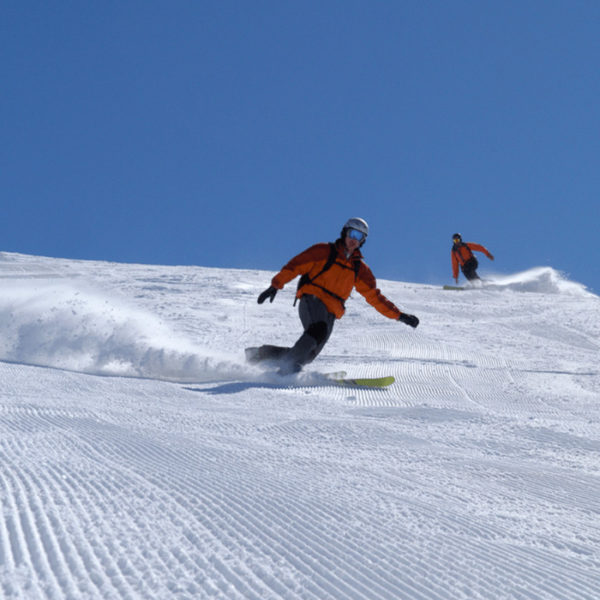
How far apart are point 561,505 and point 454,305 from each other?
10.6m

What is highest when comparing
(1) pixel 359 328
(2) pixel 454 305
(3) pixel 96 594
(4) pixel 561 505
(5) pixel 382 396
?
(2) pixel 454 305

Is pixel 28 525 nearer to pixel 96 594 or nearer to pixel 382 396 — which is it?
pixel 96 594

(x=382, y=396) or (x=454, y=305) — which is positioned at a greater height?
(x=454, y=305)

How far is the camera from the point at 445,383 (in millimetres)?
6000

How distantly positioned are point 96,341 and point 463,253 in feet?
40.5

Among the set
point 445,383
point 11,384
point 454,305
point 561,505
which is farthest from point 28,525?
point 454,305

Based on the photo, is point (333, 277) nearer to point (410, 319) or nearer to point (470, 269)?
point (410, 319)

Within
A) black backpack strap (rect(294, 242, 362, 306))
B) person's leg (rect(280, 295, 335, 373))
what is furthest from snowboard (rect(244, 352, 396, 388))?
black backpack strap (rect(294, 242, 362, 306))

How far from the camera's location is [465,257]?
17125mm

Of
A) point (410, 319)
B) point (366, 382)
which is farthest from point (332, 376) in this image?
point (410, 319)

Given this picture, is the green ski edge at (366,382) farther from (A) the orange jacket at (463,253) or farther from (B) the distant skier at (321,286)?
(A) the orange jacket at (463,253)

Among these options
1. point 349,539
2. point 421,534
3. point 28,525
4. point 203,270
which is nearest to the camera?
point 28,525

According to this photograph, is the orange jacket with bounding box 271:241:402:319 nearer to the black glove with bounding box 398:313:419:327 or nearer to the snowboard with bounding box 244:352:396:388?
the black glove with bounding box 398:313:419:327

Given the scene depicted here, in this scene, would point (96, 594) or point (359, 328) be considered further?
point (359, 328)
